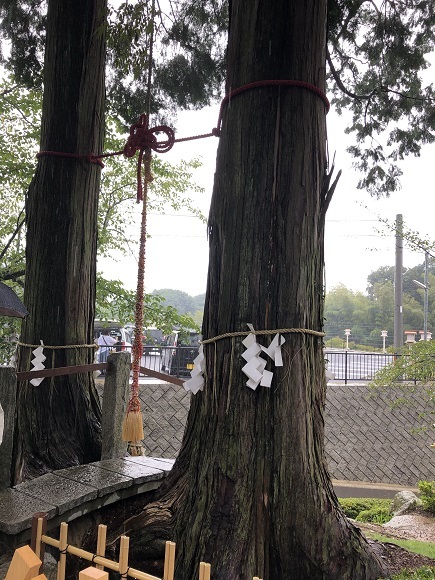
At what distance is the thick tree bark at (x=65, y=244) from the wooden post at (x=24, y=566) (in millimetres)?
1889

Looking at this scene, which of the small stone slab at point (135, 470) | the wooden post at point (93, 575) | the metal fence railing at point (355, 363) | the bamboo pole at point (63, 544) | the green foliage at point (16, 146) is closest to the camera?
the wooden post at point (93, 575)

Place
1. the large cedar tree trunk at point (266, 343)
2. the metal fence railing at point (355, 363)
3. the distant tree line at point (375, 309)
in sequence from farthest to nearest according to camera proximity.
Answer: the distant tree line at point (375, 309) < the metal fence railing at point (355, 363) < the large cedar tree trunk at point (266, 343)

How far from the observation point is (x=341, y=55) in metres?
5.24

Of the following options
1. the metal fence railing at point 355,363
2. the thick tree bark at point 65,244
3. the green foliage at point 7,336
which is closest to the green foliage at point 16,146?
the green foliage at point 7,336

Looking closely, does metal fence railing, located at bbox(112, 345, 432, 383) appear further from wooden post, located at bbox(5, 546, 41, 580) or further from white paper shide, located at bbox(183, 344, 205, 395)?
wooden post, located at bbox(5, 546, 41, 580)

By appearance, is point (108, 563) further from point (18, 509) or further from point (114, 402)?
point (114, 402)

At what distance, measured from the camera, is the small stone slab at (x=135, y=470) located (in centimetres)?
283

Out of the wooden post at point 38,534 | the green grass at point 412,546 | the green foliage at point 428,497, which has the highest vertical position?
the wooden post at point 38,534

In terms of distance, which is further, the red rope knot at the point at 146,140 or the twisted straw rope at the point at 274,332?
the red rope knot at the point at 146,140

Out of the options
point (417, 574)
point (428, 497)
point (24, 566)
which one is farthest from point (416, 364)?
point (24, 566)

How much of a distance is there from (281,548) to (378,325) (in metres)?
33.9

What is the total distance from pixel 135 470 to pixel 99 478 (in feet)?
0.82

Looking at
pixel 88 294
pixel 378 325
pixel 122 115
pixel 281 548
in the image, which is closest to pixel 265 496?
pixel 281 548

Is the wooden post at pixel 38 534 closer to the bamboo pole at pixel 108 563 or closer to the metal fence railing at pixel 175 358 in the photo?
the bamboo pole at pixel 108 563
